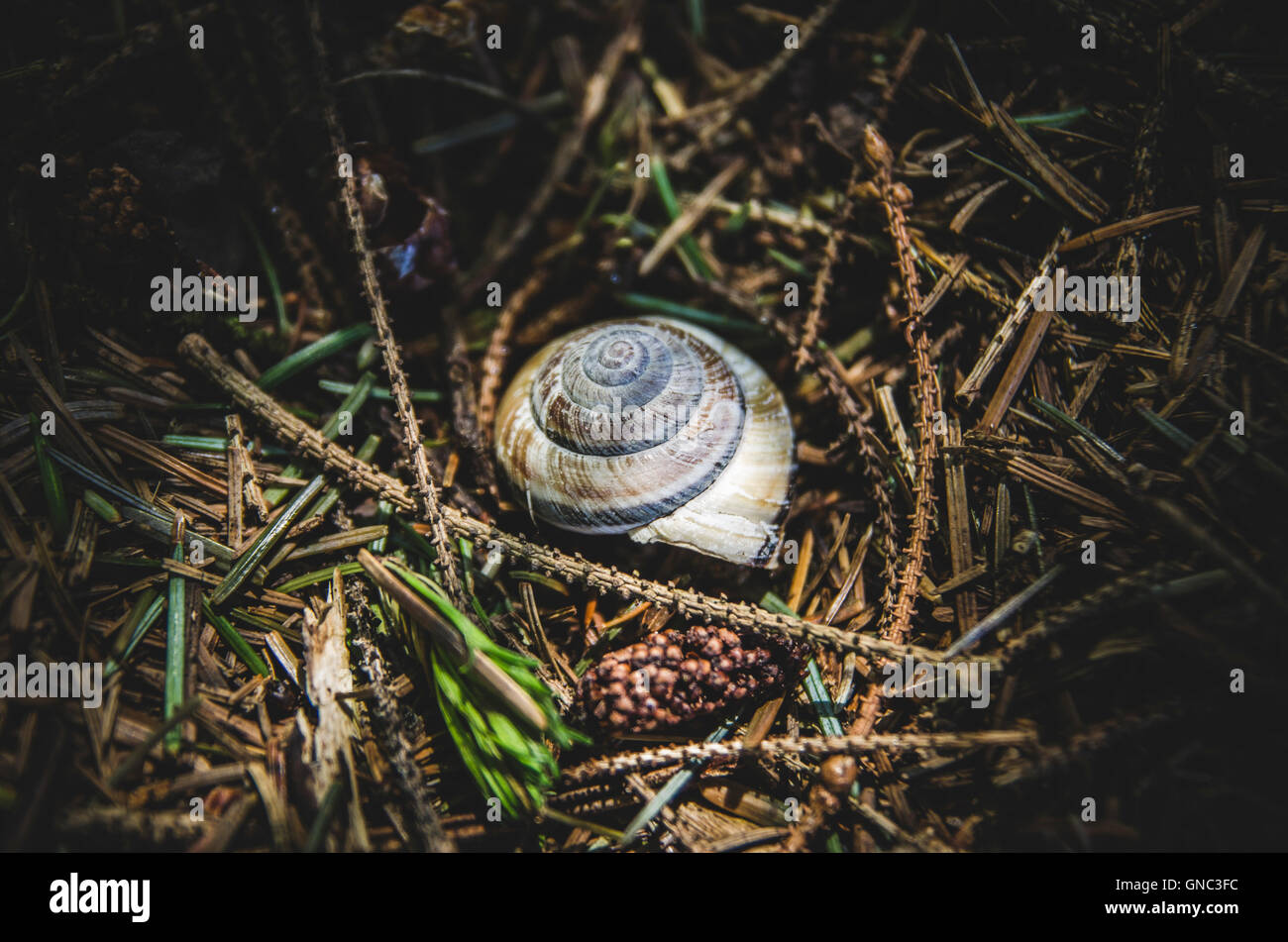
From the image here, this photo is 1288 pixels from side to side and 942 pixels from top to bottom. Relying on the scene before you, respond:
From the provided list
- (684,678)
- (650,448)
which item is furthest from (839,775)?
(650,448)

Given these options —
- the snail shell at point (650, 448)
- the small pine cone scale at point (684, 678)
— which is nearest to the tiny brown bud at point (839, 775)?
the small pine cone scale at point (684, 678)

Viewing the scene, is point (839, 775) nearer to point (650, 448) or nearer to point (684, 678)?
point (684, 678)

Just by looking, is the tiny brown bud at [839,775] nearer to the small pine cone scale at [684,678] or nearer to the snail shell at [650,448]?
the small pine cone scale at [684,678]

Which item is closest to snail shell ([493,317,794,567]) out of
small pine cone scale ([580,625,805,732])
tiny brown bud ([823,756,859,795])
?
small pine cone scale ([580,625,805,732])

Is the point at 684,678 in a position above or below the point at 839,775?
above

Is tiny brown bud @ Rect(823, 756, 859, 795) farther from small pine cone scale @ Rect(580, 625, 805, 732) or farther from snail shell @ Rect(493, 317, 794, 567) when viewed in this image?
snail shell @ Rect(493, 317, 794, 567)
